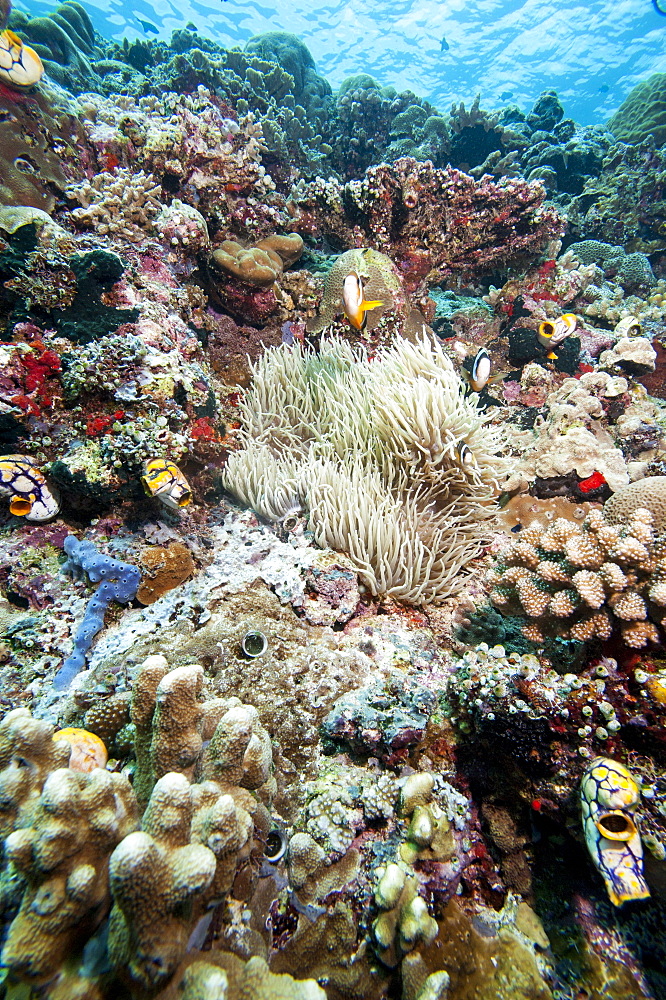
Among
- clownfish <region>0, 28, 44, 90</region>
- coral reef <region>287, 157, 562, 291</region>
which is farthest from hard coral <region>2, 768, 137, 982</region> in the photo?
clownfish <region>0, 28, 44, 90</region>

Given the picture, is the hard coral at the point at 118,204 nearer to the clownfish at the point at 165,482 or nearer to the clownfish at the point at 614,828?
the clownfish at the point at 165,482

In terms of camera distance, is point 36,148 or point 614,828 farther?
point 36,148

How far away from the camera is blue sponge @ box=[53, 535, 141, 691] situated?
2533 mm

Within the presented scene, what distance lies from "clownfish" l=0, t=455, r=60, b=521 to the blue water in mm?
53460

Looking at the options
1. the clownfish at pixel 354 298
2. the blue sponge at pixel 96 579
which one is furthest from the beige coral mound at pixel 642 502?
the blue sponge at pixel 96 579

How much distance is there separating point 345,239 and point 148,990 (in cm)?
716

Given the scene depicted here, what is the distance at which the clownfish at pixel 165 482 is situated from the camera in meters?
2.80

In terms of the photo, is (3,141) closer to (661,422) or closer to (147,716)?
(147,716)

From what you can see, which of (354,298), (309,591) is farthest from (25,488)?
(354,298)

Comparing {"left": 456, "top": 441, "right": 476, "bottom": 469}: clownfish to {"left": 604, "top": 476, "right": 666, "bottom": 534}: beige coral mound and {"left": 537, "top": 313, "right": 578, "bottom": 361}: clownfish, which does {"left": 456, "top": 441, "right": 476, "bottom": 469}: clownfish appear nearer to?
{"left": 604, "top": 476, "right": 666, "bottom": 534}: beige coral mound

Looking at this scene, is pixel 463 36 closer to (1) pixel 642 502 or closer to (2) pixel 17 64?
(2) pixel 17 64

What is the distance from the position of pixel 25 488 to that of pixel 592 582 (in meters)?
3.34

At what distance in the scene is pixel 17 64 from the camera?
14.2 ft

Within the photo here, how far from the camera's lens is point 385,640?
8.42 ft
